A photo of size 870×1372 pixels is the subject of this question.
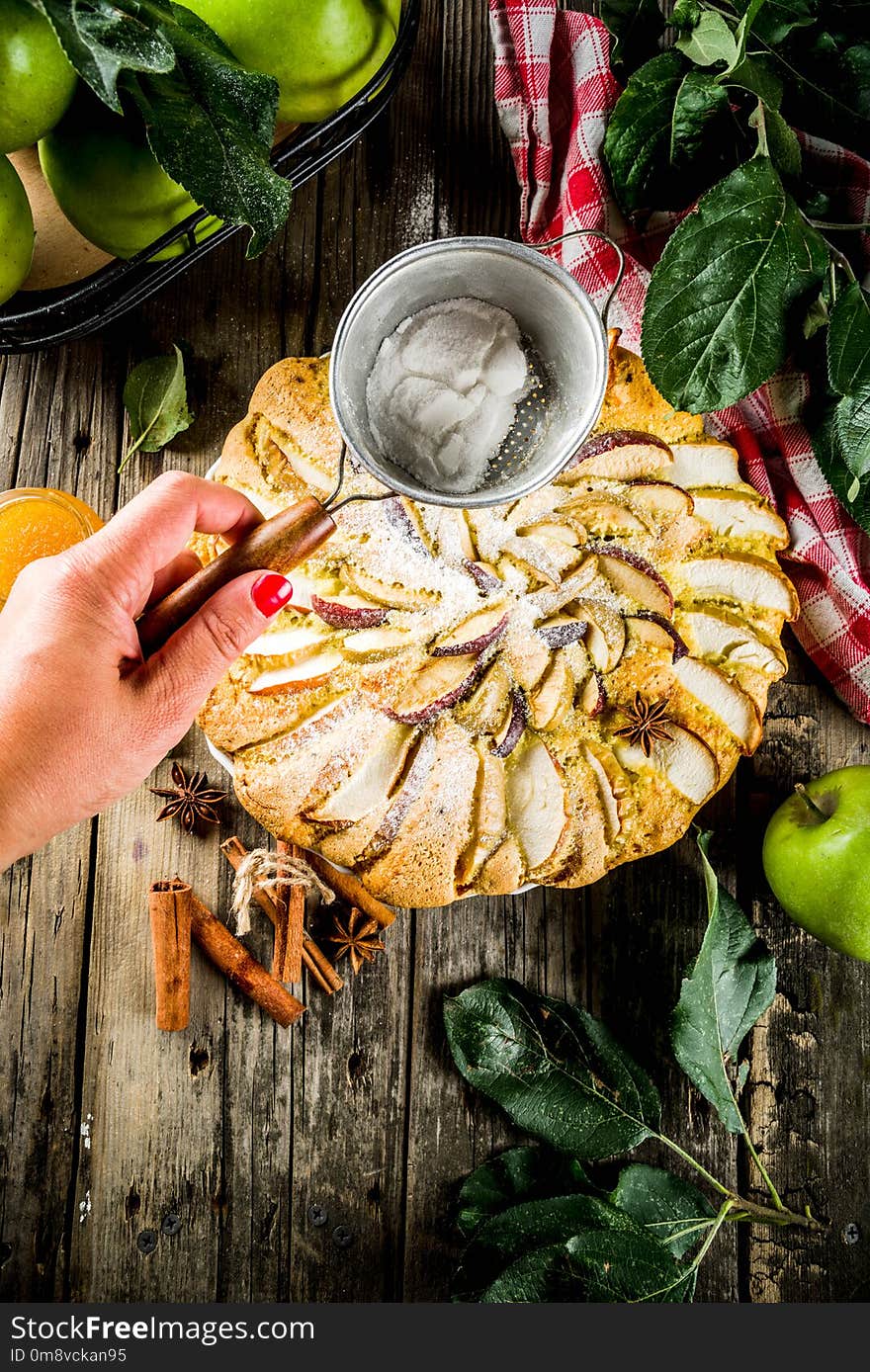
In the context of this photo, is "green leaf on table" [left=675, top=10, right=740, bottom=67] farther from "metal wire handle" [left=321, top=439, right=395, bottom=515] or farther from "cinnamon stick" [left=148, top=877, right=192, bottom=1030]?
"cinnamon stick" [left=148, top=877, right=192, bottom=1030]

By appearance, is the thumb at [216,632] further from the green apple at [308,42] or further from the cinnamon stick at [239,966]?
the green apple at [308,42]

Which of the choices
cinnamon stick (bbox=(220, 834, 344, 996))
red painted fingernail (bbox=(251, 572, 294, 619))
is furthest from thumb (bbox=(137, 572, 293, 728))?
cinnamon stick (bbox=(220, 834, 344, 996))

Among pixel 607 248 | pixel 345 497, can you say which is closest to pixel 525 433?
pixel 345 497

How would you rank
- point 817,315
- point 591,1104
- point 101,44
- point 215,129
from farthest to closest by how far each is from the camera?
point 591,1104, point 817,315, point 215,129, point 101,44

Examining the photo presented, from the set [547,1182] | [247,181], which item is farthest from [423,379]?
[547,1182]

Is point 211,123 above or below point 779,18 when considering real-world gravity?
below

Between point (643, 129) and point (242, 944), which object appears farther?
point (242, 944)

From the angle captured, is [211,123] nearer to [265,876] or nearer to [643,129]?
[643,129]

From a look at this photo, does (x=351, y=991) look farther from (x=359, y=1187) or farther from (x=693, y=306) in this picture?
(x=693, y=306)
